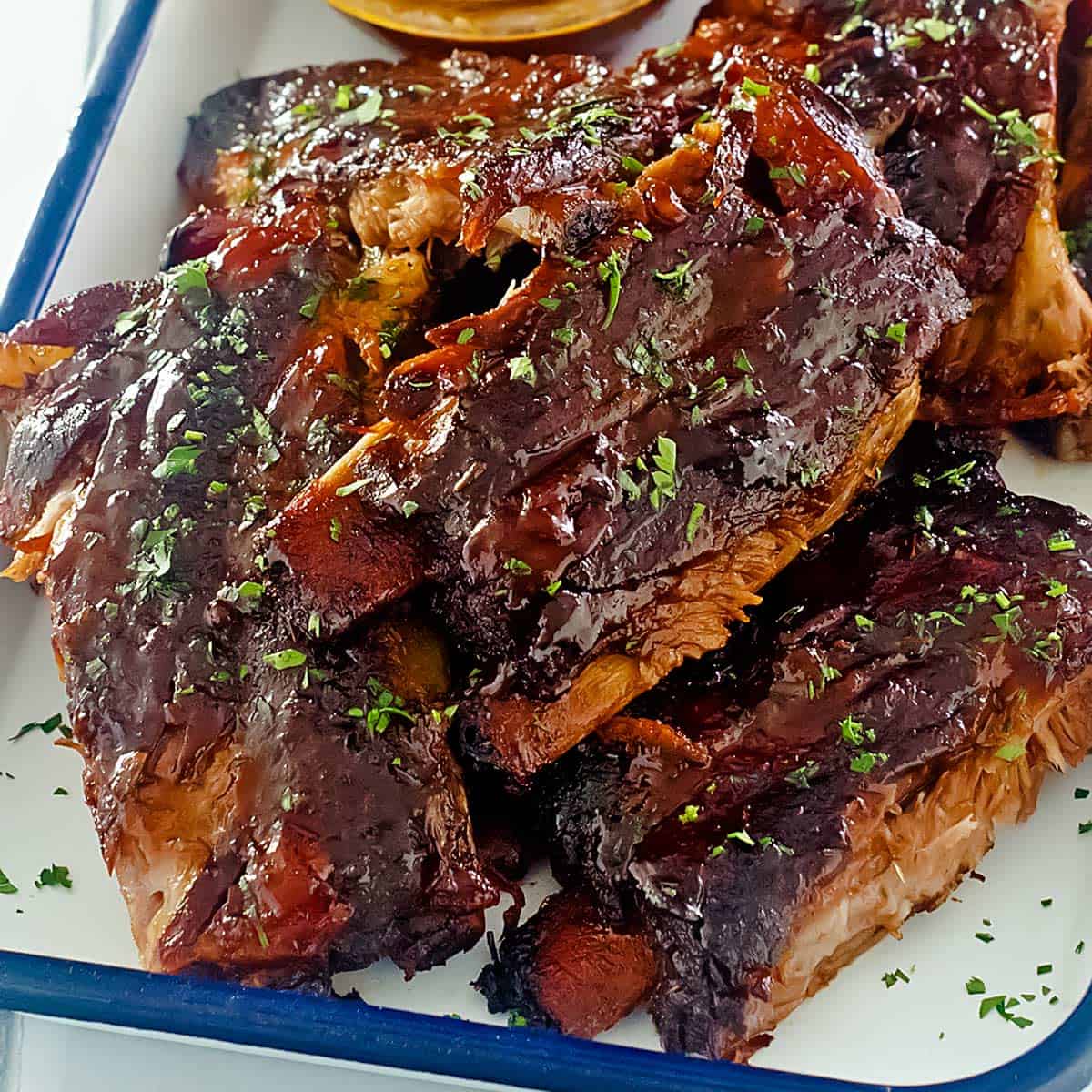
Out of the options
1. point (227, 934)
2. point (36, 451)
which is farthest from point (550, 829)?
point (36, 451)

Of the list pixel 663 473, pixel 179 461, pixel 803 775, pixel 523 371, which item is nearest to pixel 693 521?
pixel 663 473

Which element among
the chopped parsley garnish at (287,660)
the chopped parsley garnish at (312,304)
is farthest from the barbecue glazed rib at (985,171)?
the chopped parsley garnish at (287,660)

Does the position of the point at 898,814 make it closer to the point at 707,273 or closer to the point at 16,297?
the point at 707,273

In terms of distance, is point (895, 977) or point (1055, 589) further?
point (1055, 589)

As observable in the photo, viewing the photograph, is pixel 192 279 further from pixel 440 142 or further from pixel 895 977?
pixel 895 977

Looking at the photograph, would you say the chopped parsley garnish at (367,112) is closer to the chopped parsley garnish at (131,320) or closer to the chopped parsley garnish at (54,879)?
the chopped parsley garnish at (131,320)
